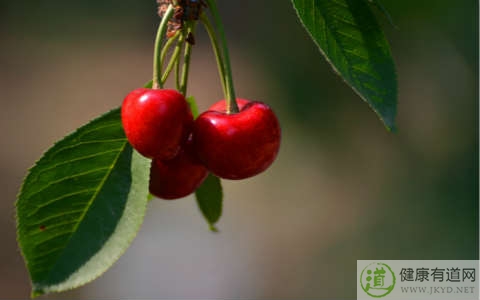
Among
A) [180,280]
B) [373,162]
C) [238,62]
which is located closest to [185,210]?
[180,280]

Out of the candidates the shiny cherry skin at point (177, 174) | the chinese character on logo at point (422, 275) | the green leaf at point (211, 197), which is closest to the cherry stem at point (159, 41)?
the shiny cherry skin at point (177, 174)

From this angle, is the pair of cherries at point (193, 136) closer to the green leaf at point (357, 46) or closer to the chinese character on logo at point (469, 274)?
the green leaf at point (357, 46)

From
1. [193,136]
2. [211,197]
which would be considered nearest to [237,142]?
[193,136]

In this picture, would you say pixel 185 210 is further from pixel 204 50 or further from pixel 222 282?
pixel 204 50

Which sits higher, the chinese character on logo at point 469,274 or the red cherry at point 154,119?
the red cherry at point 154,119

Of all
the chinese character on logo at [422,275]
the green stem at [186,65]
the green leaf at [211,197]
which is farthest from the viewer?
the chinese character on logo at [422,275]

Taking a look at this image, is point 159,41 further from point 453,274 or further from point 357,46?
point 453,274
